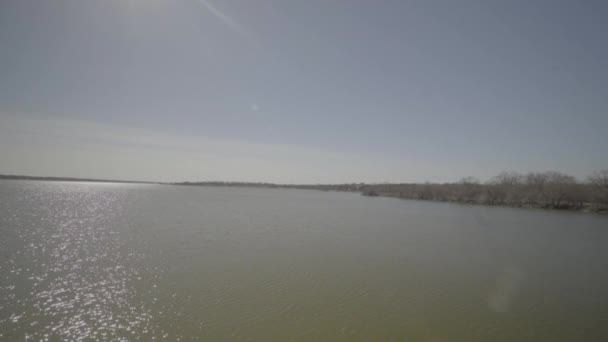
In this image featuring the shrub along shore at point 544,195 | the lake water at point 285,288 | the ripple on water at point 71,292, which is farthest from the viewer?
the shrub along shore at point 544,195

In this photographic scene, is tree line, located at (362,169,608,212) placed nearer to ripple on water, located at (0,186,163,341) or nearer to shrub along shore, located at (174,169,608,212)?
shrub along shore, located at (174,169,608,212)

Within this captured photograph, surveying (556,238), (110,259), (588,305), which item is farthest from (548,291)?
(110,259)

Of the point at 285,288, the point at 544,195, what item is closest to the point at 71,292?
the point at 285,288

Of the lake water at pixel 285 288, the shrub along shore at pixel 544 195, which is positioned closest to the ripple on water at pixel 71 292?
the lake water at pixel 285 288

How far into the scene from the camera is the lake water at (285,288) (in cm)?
614

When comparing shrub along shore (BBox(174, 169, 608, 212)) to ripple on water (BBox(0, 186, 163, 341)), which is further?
shrub along shore (BBox(174, 169, 608, 212))

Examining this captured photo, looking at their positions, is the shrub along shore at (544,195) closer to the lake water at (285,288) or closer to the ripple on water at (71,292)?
the lake water at (285,288)

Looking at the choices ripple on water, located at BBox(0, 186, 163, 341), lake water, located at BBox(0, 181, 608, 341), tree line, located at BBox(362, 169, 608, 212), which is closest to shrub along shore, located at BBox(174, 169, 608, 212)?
tree line, located at BBox(362, 169, 608, 212)

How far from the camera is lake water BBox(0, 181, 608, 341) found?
6.14 m

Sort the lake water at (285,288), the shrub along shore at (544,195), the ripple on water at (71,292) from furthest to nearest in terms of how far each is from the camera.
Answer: the shrub along shore at (544,195), the lake water at (285,288), the ripple on water at (71,292)

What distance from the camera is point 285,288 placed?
870 centimetres

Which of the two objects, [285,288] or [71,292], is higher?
[71,292]

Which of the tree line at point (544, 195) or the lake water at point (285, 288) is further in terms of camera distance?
the tree line at point (544, 195)

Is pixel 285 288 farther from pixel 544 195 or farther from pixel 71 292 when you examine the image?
pixel 544 195
